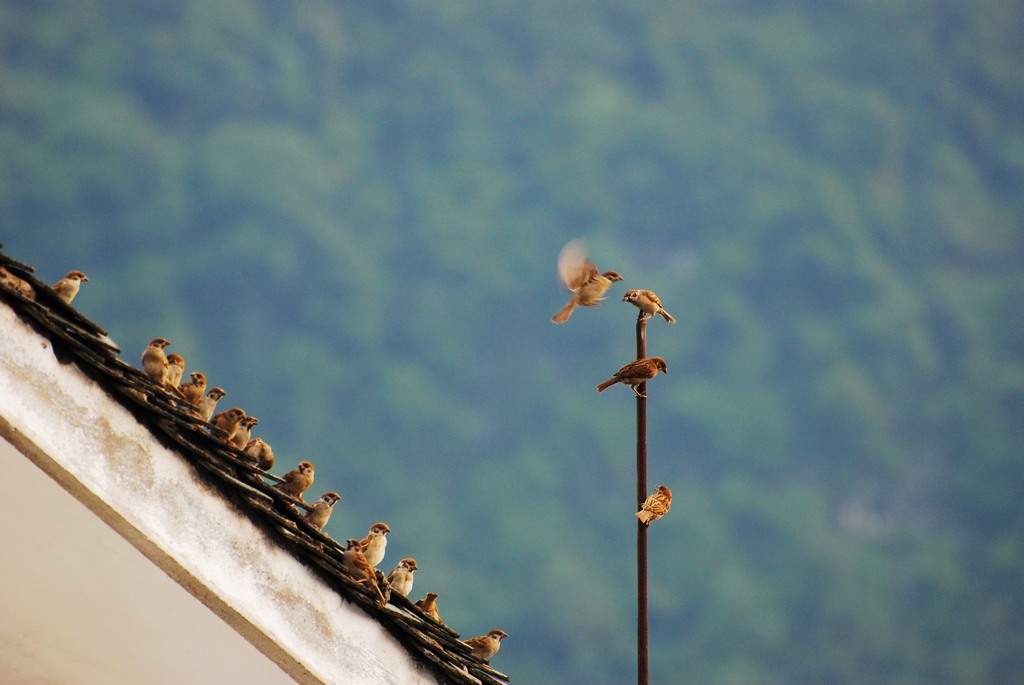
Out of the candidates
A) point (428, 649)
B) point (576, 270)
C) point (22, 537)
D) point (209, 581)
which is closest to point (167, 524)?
point (209, 581)

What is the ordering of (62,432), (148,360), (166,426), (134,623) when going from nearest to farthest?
(62,432), (166,426), (134,623), (148,360)

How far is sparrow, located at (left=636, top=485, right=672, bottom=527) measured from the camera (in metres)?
8.43

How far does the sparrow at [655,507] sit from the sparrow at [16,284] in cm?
358

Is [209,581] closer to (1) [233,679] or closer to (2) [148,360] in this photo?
(1) [233,679]

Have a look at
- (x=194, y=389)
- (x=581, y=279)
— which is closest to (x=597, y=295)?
(x=581, y=279)

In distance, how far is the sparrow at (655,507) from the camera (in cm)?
843

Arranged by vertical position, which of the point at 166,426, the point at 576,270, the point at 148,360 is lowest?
the point at 166,426

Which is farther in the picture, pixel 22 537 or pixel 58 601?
pixel 58 601

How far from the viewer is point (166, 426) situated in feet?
22.7

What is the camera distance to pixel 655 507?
28.3 ft

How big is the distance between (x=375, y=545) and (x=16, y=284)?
509 cm

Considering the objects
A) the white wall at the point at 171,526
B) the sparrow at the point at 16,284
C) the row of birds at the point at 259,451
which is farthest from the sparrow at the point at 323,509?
the sparrow at the point at 16,284

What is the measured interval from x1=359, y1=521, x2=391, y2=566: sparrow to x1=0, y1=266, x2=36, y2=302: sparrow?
4.33m

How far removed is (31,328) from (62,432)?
49 cm
